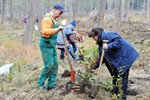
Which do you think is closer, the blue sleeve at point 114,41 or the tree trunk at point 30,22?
the blue sleeve at point 114,41

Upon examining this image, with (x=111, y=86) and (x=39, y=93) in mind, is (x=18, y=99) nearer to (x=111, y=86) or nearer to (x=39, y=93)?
(x=39, y=93)

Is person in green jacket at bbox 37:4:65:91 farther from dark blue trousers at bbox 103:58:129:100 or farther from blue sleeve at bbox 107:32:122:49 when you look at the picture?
dark blue trousers at bbox 103:58:129:100

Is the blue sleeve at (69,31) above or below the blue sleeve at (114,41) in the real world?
below

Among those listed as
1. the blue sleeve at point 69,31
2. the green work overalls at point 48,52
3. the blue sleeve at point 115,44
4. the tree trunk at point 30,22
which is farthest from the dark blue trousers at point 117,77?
the tree trunk at point 30,22

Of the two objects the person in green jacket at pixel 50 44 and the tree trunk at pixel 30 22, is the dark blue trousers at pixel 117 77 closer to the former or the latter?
the person in green jacket at pixel 50 44

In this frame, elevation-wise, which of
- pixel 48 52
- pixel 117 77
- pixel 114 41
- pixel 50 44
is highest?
pixel 114 41

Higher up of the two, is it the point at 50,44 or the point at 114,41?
the point at 114,41

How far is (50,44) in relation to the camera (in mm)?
6844

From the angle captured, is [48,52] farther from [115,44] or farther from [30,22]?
[30,22]

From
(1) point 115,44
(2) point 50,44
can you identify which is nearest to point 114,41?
(1) point 115,44

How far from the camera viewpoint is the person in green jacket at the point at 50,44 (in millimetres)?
6605

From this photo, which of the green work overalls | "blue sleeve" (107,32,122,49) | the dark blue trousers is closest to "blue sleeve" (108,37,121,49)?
"blue sleeve" (107,32,122,49)

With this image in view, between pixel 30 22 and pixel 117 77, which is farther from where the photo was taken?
pixel 30 22

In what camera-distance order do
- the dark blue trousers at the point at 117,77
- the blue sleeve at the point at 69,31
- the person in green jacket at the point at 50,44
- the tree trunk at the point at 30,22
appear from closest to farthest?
1. the dark blue trousers at the point at 117,77
2. the person in green jacket at the point at 50,44
3. the blue sleeve at the point at 69,31
4. the tree trunk at the point at 30,22
